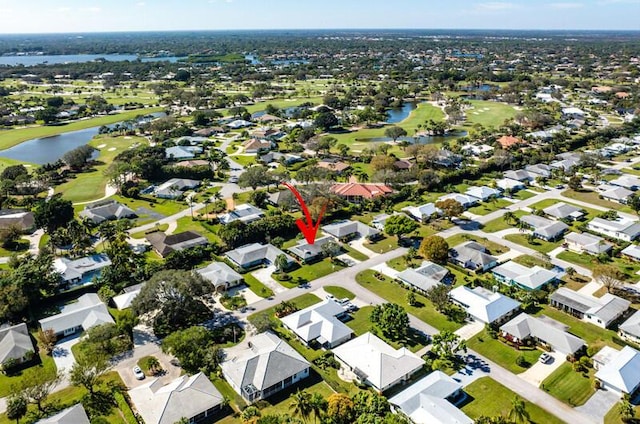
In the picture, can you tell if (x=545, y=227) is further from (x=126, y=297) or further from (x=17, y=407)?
(x=17, y=407)

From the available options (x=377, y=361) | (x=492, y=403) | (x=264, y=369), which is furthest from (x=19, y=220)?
(x=492, y=403)

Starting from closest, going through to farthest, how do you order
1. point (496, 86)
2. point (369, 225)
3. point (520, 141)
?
1. point (369, 225)
2. point (520, 141)
3. point (496, 86)

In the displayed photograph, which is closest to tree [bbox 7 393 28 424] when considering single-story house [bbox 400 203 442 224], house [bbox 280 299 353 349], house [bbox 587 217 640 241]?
house [bbox 280 299 353 349]

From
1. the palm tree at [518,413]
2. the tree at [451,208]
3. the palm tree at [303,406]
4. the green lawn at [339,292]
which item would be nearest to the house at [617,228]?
the tree at [451,208]

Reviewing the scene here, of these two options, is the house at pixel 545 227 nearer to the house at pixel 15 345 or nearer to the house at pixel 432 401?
the house at pixel 432 401

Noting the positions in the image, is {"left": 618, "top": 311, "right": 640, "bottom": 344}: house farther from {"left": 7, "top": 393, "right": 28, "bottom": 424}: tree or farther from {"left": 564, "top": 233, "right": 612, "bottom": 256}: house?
{"left": 7, "top": 393, "right": 28, "bottom": 424}: tree

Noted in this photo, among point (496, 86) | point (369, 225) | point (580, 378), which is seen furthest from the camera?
point (496, 86)

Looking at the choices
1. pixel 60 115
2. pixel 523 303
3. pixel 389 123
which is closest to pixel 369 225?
pixel 523 303

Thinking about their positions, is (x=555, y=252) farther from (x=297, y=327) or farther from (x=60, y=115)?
(x=60, y=115)
